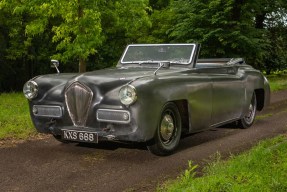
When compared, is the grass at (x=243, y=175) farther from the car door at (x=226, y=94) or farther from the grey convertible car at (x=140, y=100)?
the car door at (x=226, y=94)

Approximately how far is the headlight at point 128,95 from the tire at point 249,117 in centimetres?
344

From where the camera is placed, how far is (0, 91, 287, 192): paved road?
14.6 feet

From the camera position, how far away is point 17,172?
4887mm

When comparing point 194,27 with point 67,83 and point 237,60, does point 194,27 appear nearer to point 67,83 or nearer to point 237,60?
point 237,60

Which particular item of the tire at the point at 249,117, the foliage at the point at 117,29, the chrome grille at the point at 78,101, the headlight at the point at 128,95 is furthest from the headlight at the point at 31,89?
the foliage at the point at 117,29

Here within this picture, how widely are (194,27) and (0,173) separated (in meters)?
17.2

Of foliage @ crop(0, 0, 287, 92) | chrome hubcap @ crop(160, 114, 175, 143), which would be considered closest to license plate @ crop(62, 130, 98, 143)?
chrome hubcap @ crop(160, 114, 175, 143)

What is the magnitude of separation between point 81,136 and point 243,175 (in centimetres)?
212

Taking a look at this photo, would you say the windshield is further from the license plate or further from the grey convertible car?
the license plate

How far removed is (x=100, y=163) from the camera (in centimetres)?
530

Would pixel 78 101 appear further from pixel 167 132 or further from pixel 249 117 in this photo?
pixel 249 117

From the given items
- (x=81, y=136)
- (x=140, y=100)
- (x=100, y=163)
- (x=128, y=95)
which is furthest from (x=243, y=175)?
(x=81, y=136)

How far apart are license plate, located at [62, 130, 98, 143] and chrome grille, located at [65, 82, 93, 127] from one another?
0.50 feet

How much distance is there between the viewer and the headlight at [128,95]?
5020mm
